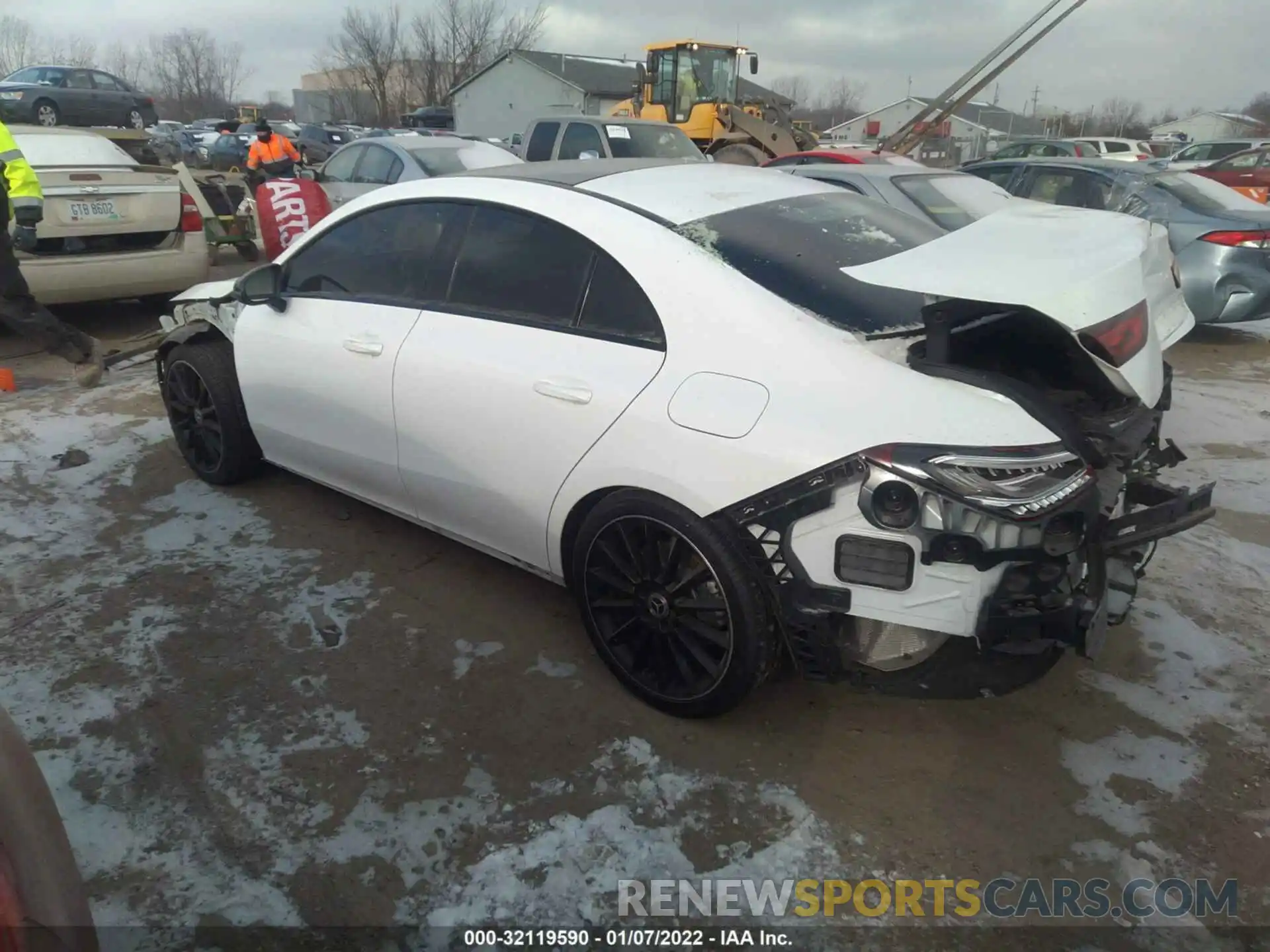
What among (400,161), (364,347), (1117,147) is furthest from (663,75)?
(364,347)

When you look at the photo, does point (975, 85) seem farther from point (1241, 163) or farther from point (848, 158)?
point (1241, 163)

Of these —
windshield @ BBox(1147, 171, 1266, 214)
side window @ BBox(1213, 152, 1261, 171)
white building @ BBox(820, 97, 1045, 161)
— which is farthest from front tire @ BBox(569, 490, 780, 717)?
white building @ BBox(820, 97, 1045, 161)

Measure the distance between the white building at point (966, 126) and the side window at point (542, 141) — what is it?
21.9 metres

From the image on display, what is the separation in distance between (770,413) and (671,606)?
682 millimetres

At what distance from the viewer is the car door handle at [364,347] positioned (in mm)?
3355

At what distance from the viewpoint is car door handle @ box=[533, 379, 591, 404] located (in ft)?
8.91

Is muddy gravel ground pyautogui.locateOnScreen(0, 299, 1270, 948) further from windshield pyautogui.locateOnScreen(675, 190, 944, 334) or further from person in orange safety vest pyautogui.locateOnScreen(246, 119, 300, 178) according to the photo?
person in orange safety vest pyautogui.locateOnScreen(246, 119, 300, 178)

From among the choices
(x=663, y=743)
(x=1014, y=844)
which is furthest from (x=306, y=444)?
(x=1014, y=844)

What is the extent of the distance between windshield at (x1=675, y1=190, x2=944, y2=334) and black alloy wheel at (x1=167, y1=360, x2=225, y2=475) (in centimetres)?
273

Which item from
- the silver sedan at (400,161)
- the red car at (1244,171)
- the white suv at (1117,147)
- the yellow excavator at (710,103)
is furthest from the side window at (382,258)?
the white suv at (1117,147)

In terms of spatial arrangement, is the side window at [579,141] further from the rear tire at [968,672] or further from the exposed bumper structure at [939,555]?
the rear tire at [968,672]

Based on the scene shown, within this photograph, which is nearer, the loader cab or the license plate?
the license plate

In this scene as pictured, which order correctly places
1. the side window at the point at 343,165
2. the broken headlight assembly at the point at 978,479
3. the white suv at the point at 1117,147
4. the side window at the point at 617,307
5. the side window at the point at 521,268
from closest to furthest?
the broken headlight assembly at the point at 978,479, the side window at the point at 617,307, the side window at the point at 521,268, the side window at the point at 343,165, the white suv at the point at 1117,147

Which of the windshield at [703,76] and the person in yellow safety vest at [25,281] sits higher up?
the windshield at [703,76]
